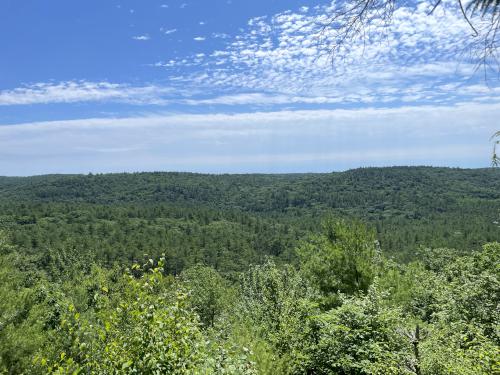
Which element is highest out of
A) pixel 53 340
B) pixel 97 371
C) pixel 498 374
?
pixel 97 371

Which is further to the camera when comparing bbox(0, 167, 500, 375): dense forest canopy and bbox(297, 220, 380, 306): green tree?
bbox(297, 220, 380, 306): green tree

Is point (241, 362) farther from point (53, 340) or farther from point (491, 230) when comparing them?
point (491, 230)

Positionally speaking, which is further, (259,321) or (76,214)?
(76,214)

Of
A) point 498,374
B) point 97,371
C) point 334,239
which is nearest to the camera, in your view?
point 97,371

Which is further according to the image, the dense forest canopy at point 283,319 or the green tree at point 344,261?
the green tree at point 344,261

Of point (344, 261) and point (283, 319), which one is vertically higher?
point (344, 261)

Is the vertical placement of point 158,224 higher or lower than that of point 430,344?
lower

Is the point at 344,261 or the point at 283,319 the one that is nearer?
the point at 283,319

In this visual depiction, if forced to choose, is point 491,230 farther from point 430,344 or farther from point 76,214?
point 76,214

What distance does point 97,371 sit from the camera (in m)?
7.53

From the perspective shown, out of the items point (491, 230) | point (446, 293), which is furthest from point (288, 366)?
point (491, 230)

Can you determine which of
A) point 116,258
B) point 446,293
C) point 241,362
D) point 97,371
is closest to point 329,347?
point 241,362

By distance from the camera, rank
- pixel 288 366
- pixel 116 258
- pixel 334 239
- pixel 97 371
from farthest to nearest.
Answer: pixel 116 258
pixel 334 239
pixel 288 366
pixel 97 371

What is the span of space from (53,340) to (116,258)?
109 meters
